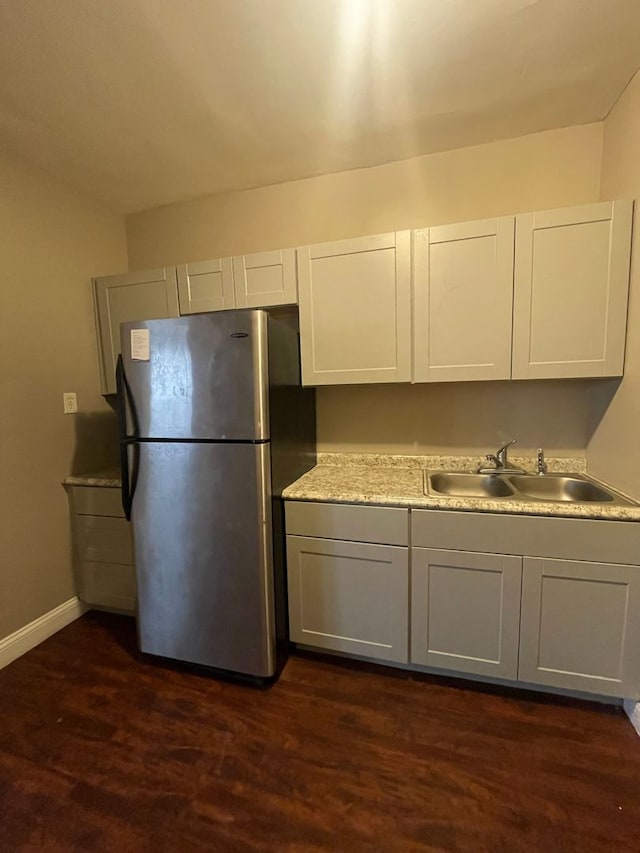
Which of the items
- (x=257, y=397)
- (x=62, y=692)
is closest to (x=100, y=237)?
(x=257, y=397)

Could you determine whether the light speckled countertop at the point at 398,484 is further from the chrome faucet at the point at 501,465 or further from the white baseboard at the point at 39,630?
the white baseboard at the point at 39,630

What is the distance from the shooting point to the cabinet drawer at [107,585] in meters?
2.23

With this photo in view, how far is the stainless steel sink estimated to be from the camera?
6.00ft

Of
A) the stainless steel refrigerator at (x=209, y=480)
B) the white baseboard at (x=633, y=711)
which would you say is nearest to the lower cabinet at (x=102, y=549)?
the stainless steel refrigerator at (x=209, y=480)

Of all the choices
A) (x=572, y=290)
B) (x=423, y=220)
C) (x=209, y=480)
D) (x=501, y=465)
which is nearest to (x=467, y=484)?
(x=501, y=465)

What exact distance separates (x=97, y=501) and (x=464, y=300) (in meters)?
2.28

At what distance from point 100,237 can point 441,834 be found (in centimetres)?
333

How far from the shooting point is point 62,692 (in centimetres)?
175

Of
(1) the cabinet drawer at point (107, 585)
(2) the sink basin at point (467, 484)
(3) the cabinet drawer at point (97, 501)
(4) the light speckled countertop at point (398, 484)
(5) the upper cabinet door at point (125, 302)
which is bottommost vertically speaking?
(1) the cabinet drawer at point (107, 585)

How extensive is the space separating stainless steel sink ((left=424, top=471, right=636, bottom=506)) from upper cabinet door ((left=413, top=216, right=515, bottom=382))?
547 mm

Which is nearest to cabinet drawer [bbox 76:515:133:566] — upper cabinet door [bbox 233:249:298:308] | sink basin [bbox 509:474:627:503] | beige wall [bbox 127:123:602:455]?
beige wall [bbox 127:123:602:455]

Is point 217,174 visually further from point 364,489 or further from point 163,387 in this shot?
point 364,489

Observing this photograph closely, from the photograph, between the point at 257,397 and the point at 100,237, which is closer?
the point at 257,397

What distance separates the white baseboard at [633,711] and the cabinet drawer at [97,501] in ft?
8.31
